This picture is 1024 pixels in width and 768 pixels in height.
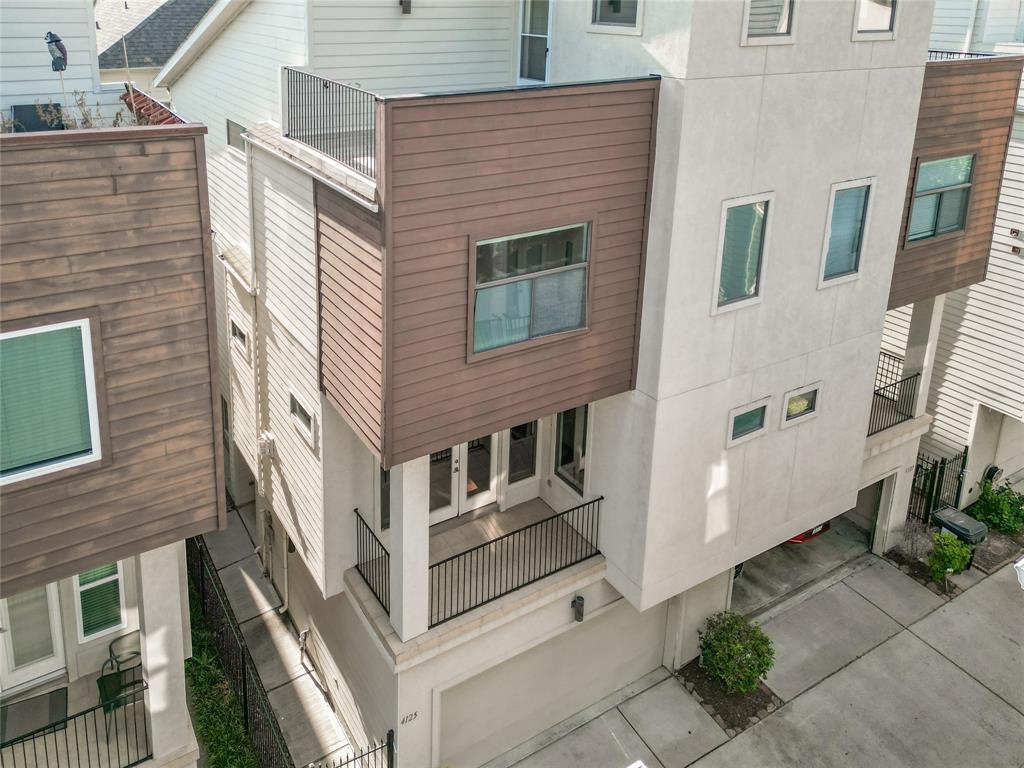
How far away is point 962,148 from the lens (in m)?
12.9

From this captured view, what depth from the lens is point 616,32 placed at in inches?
380

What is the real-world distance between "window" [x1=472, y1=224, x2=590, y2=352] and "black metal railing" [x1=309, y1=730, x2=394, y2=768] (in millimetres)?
4871

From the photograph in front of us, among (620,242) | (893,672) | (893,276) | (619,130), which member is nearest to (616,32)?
(619,130)

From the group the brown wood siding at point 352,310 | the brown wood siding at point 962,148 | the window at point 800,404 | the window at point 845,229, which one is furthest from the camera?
the brown wood siding at point 962,148

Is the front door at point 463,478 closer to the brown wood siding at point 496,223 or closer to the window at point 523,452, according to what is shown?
the window at point 523,452

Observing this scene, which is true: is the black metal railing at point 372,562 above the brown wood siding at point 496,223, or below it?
below

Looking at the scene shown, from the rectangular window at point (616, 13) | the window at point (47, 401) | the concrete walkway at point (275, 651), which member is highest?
the rectangular window at point (616, 13)

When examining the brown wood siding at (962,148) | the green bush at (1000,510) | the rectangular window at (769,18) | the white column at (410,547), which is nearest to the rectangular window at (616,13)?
the rectangular window at (769,18)

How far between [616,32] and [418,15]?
9.27ft

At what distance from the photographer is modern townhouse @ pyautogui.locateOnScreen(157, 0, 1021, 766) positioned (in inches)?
342

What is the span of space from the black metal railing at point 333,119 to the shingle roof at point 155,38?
9.71m

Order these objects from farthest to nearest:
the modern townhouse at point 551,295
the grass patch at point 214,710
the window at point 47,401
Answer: the grass patch at point 214,710 → the modern townhouse at point 551,295 → the window at point 47,401

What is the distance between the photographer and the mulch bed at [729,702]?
1239 centimetres

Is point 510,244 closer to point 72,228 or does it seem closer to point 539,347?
point 539,347
